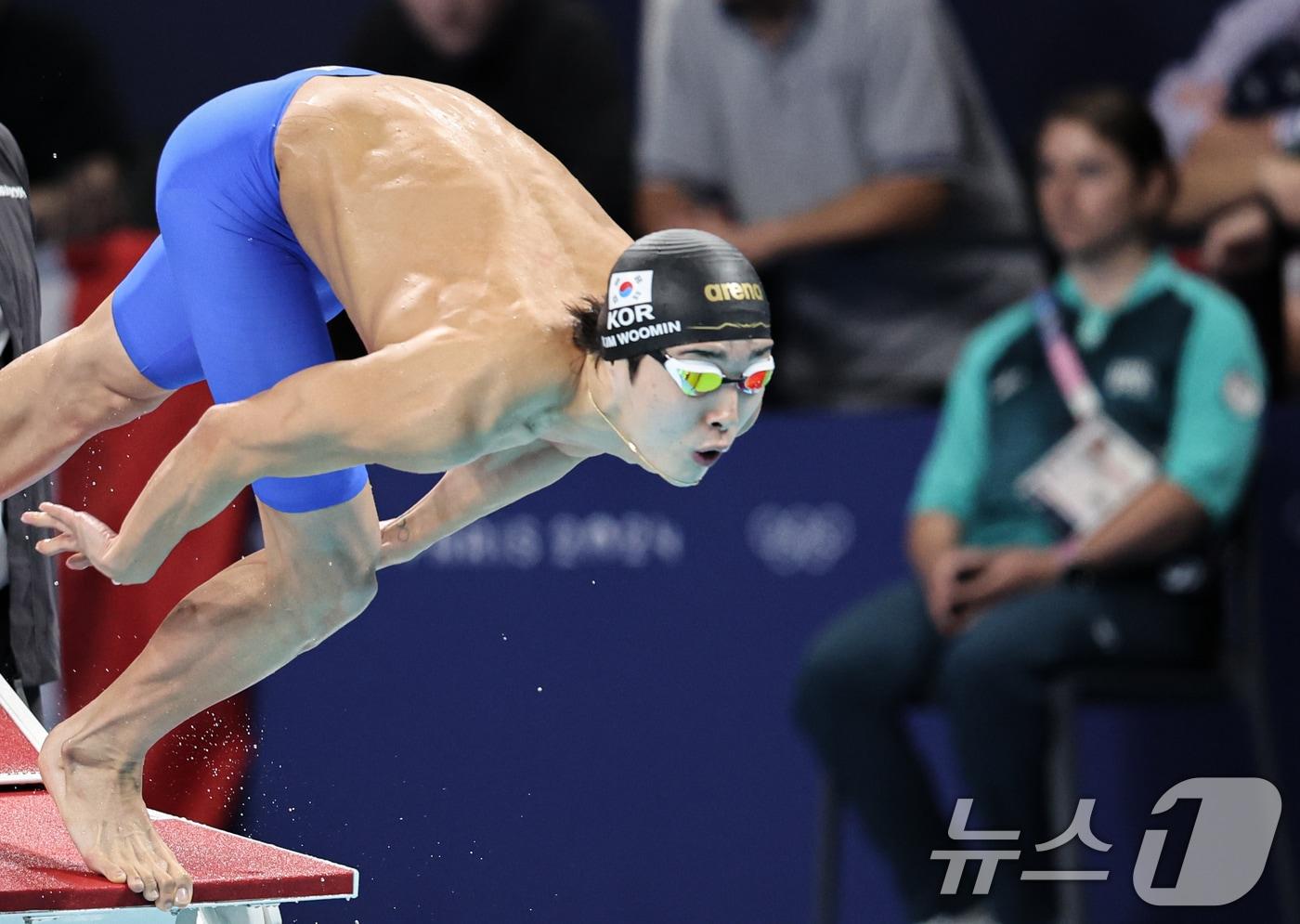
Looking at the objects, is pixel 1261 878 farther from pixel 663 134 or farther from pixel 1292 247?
pixel 663 134

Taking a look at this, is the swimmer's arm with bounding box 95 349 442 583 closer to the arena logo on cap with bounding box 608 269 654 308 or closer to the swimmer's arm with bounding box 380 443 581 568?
the arena logo on cap with bounding box 608 269 654 308

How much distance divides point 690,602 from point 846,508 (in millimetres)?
613

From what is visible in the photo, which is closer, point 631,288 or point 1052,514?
point 631,288

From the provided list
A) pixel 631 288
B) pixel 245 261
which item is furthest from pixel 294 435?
pixel 631 288

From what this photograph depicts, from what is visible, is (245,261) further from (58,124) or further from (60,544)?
(58,124)

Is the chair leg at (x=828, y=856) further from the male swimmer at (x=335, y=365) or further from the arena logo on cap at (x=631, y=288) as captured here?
the arena logo on cap at (x=631, y=288)

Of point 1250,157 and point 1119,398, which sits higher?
point 1250,157

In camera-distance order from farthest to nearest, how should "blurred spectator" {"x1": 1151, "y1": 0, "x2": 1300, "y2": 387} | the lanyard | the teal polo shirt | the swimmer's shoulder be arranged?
"blurred spectator" {"x1": 1151, "y1": 0, "x2": 1300, "y2": 387}
the lanyard
the teal polo shirt
the swimmer's shoulder

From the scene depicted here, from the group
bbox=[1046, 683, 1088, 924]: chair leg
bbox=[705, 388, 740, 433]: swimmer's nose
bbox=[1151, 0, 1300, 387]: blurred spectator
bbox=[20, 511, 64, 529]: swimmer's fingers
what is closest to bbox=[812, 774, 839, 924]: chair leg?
bbox=[1046, 683, 1088, 924]: chair leg

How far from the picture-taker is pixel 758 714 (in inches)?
268

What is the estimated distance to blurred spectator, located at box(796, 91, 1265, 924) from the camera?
607 cm

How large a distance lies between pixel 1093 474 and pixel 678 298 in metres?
3.02

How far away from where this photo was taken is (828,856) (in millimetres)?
6395

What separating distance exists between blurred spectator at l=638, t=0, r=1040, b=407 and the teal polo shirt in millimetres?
336
